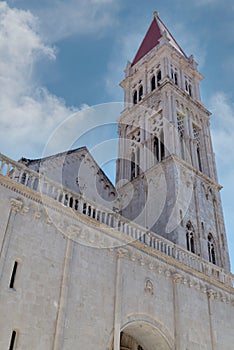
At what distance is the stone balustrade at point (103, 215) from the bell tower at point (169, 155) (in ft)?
3.95

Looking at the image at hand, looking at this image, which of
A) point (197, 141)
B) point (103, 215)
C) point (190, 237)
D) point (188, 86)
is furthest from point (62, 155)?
point (188, 86)

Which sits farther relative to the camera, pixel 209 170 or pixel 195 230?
pixel 209 170

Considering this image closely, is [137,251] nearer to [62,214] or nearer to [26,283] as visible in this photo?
[62,214]

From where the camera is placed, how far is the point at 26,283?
1209cm

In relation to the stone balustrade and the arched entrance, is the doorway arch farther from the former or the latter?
the stone balustrade

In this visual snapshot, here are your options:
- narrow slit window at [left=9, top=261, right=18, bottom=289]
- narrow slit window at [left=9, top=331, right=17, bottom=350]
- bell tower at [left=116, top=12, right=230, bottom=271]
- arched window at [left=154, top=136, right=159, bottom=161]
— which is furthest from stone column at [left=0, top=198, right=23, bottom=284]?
arched window at [left=154, top=136, right=159, bottom=161]

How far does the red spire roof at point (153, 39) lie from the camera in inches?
1248

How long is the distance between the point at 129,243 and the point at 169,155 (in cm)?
831

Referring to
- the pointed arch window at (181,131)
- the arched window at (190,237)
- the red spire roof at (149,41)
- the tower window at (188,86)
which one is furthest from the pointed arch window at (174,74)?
the arched window at (190,237)

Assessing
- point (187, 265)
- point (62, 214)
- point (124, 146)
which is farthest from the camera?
point (124, 146)

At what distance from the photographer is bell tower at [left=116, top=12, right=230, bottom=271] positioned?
70.8 ft

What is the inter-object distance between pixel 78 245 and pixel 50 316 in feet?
9.54

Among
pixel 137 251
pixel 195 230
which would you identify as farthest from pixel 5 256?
pixel 195 230

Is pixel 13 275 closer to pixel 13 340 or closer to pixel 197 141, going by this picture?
pixel 13 340
